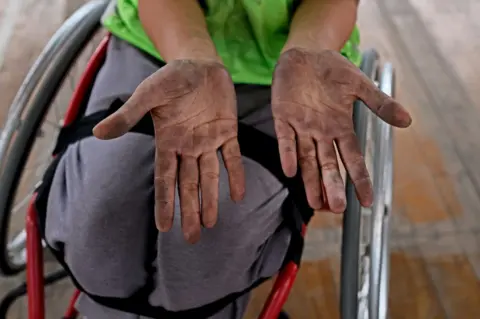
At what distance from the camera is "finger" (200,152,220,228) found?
1.86 ft

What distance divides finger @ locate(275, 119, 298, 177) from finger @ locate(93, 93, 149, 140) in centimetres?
13

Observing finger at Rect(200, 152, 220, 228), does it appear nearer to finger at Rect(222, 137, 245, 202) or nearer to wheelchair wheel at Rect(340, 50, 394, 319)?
finger at Rect(222, 137, 245, 202)

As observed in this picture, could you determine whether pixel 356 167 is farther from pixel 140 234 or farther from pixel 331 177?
pixel 140 234

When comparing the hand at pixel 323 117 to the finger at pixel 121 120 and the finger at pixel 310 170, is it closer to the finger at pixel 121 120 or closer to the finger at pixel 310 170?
the finger at pixel 310 170

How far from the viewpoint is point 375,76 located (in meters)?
0.94

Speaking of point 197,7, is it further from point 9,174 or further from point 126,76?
point 9,174

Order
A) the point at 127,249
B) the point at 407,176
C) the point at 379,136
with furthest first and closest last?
the point at 407,176 → the point at 379,136 → the point at 127,249

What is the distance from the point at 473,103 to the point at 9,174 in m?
1.09

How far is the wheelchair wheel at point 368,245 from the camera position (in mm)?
722

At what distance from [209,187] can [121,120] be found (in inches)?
3.9

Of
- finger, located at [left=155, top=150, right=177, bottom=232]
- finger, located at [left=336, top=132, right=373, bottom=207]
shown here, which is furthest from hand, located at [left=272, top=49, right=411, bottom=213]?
finger, located at [left=155, top=150, right=177, bottom=232]

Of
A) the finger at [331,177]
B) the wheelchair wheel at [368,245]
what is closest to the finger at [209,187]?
the finger at [331,177]

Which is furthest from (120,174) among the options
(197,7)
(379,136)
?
(379,136)

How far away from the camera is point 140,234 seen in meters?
0.61
